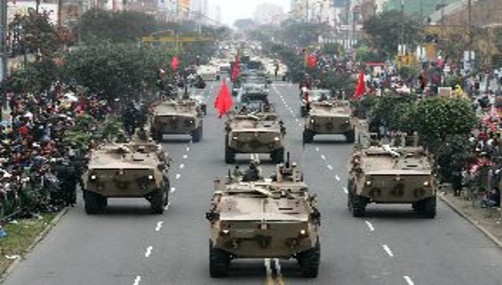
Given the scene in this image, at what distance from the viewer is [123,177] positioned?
3678 centimetres

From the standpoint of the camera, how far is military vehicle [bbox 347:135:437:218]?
119 ft

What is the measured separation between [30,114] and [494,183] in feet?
75.6

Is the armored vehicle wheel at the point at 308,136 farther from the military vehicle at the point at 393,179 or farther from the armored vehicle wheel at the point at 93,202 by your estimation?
the armored vehicle wheel at the point at 93,202

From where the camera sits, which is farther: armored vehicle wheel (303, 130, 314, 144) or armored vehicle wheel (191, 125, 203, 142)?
armored vehicle wheel (191, 125, 203, 142)

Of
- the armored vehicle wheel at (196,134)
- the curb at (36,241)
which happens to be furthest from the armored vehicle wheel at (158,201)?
the armored vehicle wheel at (196,134)

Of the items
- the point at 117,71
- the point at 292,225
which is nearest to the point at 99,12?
the point at 117,71

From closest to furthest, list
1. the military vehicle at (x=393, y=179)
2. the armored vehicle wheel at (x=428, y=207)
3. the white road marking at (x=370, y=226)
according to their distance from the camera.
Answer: the white road marking at (x=370, y=226) → the military vehicle at (x=393, y=179) → the armored vehicle wheel at (x=428, y=207)

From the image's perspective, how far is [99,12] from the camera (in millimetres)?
132125

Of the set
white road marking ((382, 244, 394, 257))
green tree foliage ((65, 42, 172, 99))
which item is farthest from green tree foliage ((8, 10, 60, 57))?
white road marking ((382, 244, 394, 257))

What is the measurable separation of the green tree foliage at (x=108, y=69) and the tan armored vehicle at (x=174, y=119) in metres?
9.81

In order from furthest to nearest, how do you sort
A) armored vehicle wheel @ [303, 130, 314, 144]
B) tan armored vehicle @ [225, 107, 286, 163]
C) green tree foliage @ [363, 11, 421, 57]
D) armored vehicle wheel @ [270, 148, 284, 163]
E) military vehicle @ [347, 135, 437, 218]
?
green tree foliage @ [363, 11, 421, 57] → armored vehicle wheel @ [303, 130, 314, 144] → armored vehicle wheel @ [270, 148, 284, 163] → tan armored vehicle @ [225, 107, 286, 163] → military vehicle @ [347, 135, 437, 218]

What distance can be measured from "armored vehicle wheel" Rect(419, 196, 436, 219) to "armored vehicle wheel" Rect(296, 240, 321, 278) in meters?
10.2

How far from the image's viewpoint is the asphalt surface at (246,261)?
27.5 meters

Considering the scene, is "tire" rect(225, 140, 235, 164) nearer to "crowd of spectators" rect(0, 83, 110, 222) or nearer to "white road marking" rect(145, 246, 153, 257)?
"crowd of spectators" rect(0, 83, 110, 222)
